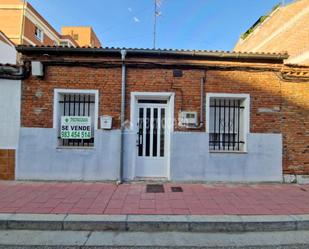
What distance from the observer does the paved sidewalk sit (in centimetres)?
486

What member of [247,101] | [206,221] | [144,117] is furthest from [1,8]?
[206,221]

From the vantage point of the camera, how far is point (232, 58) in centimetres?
716

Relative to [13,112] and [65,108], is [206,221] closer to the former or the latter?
[65,108]

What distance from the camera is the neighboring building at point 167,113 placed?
7023 mm

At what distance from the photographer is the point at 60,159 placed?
7.02 meters

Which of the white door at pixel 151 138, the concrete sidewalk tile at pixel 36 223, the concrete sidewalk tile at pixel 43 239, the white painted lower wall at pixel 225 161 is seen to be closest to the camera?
the concrete sidewalk tile at pixel 43 239

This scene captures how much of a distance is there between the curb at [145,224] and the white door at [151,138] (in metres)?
2.90

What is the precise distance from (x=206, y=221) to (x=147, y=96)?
12.6ft

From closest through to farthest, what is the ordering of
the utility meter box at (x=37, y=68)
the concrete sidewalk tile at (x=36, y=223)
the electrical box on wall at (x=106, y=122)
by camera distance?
1. the concrete sidewalk tile at (x=36, y=223)
2. the utility meter box at (x=37, y=68)
3. the electrical box on wall at (x=106, y=122)

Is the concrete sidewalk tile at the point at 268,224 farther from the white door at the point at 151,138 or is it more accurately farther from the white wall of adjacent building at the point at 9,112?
the white wall of adjacent building at the point at 9,112

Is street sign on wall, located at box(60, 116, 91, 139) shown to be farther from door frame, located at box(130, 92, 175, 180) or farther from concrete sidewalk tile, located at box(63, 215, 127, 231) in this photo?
concrete sidewalk tile, located at box(63, 215, 127, 231)

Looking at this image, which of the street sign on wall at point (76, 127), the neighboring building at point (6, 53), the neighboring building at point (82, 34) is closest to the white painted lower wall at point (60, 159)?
the street sign on wall at point (76, 127)

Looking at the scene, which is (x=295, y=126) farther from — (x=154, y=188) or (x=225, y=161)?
(x=154, y=188)

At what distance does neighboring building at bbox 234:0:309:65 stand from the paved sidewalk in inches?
260
